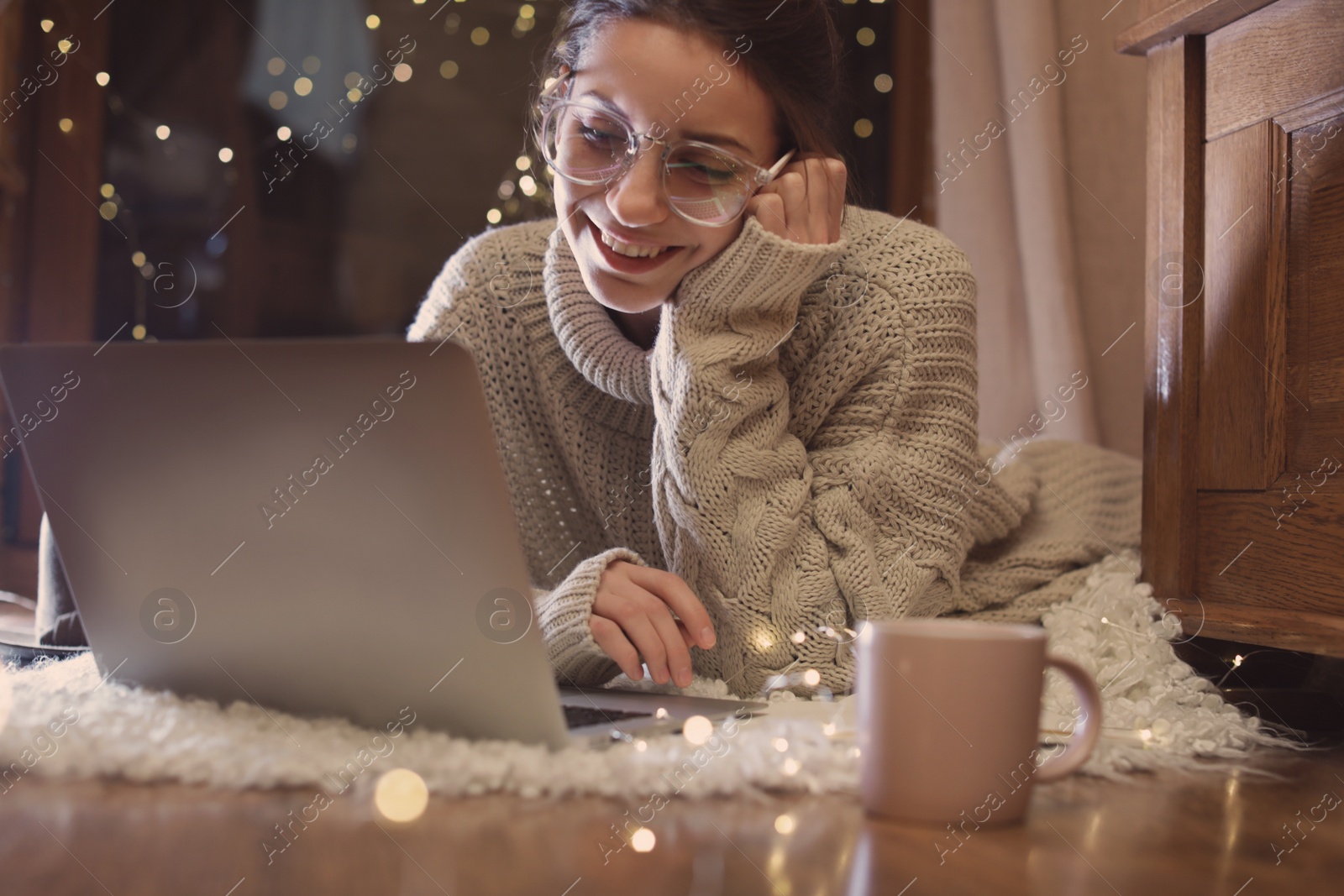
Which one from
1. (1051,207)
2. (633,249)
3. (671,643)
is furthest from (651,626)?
(1051,207)

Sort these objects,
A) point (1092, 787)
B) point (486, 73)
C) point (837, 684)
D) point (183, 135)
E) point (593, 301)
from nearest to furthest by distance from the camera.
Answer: point (1092, 787), point (837, 684), point (593, 301), point (183, 135), point (486, 73)

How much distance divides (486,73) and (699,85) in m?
1.54

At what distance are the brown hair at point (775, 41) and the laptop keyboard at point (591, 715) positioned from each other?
0.60 metres

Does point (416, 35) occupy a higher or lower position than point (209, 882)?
higher

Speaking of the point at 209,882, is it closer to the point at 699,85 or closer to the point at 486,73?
the point at 699,85

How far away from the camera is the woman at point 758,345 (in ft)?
3.09

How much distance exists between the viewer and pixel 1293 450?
0.88 m

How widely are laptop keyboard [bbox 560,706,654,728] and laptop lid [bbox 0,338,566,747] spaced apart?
75mm

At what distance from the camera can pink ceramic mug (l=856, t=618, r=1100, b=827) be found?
52cm

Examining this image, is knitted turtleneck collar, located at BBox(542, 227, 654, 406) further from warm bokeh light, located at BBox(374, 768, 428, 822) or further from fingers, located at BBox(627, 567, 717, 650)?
warm bokeh light, located at BBox(374, 768, 428, 822)

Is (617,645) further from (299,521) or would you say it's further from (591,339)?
(591,339)

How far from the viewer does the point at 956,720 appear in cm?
53

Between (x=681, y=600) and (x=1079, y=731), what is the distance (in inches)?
12.3

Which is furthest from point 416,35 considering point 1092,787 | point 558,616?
point 1092,787
